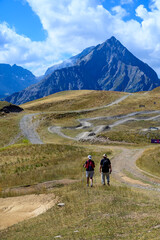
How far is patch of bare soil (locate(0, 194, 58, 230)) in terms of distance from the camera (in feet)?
45.1

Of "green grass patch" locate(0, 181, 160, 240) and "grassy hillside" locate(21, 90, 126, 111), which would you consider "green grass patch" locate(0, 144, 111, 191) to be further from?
"grassy hillside" locate(21, 90, 126, 111)

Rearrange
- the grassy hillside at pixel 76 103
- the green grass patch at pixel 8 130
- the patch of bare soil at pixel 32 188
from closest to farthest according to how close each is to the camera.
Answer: the patch of bare soil at pixel 32 188 < the green grass patch at pixel 8 130 < the grassy hillside at pixel 76 103

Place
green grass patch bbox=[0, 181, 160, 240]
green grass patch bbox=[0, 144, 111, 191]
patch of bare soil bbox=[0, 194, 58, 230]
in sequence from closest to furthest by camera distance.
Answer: green grass patch bbox=[0, 181, 160, 240] < patch of bare soil bbox=[0, 194, 58, 230] < green grass patch bbox=[0, 144, 111, 191]

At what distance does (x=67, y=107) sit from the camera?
386 feet

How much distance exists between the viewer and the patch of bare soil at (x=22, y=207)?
45.1ft

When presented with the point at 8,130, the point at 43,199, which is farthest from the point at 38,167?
the point at 8,130

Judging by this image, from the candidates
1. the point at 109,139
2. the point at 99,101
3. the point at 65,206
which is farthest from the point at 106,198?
the point at 99,101

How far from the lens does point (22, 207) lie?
15367 mm

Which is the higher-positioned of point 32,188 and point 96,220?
point 32,188

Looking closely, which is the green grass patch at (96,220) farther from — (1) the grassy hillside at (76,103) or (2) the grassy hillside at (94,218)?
(1) the grassy hillside at (76,103)

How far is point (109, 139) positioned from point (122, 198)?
44.0m

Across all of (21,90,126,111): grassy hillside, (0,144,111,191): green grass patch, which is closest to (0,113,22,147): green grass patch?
(0,144,111,191): green grass patch

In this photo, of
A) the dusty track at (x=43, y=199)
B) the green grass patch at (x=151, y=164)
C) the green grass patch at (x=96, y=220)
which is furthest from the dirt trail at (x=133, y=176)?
the green grass patch at (x=96, y=220)

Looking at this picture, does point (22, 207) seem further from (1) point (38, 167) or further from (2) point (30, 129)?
(2) point (30, 129)
